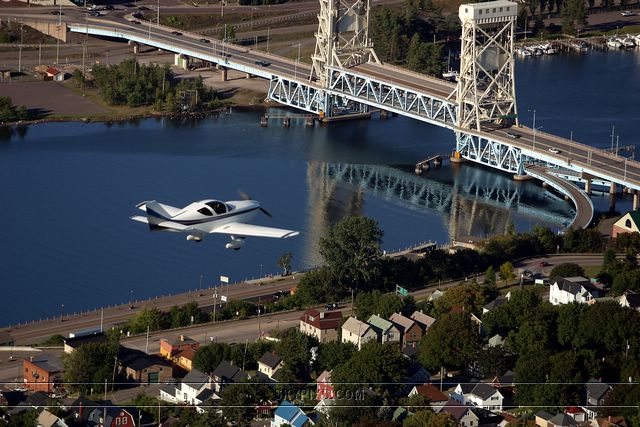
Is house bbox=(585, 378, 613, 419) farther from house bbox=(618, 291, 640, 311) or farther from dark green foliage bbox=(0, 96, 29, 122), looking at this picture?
dark green foliage bbox=(0, 96, 29, 122)

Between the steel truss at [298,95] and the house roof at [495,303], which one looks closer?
the house roof at [495,303]

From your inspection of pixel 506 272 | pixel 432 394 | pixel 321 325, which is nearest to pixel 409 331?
pixel 321 325

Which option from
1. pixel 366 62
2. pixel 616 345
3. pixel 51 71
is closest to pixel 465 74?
pixel 366 62

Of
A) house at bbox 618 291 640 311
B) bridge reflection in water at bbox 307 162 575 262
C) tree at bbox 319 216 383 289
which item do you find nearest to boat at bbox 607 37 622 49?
bridge reflection in water at bbox 307 162 575 262

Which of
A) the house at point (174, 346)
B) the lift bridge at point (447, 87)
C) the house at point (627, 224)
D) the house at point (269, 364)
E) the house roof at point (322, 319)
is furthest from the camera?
the lift bridge at point (447, 87)

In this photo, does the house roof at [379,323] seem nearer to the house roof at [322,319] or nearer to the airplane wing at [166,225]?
the house roof at [322,319]

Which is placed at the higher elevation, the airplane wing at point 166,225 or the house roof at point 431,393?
the airplane wing at point 166,225

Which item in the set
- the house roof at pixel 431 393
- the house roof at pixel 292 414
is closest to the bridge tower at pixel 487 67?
the house roof at pixel 431 393
